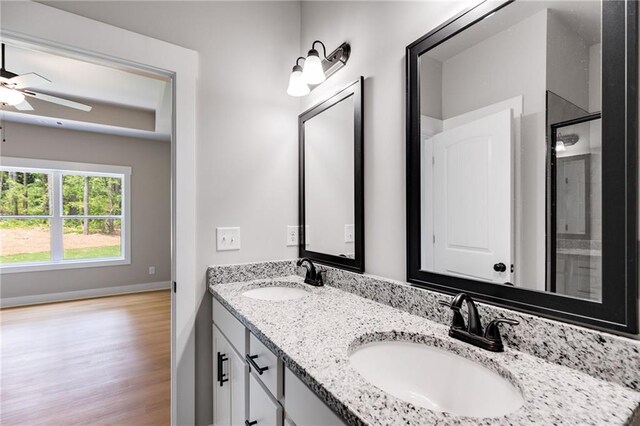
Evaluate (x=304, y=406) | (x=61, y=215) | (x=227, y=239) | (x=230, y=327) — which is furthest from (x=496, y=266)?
(x=61, y=215)

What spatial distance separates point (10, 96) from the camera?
2557mm

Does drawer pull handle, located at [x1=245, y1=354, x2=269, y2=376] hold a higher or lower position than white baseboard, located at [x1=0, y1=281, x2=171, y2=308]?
higher

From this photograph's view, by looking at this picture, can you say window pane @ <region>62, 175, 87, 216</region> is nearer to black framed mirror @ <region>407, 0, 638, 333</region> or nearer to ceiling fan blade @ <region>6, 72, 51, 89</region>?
ceiling fan blade @ <region>6, 72, 51, 89</region>

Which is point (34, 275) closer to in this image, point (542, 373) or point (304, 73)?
point (304, 73)

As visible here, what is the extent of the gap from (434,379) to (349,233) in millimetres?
779

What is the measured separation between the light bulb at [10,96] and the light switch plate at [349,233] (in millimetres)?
3004

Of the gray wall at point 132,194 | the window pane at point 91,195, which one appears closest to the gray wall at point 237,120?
the gray wall at point 132,194

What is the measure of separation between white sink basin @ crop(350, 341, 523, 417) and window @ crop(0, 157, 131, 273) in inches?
202

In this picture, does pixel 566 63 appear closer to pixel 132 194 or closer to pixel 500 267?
pixel 500 267

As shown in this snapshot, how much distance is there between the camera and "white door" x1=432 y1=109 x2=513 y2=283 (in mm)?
922

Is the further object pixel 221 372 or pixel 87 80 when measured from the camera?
pixel 87 80

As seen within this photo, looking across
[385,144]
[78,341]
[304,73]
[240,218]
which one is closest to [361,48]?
[304,73]

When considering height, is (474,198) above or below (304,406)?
above

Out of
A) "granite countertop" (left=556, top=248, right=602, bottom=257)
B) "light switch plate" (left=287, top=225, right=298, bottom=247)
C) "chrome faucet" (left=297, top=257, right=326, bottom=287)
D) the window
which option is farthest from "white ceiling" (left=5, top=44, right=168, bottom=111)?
"granite countertop" (left=556, top=248, right=602, bottom=257)
